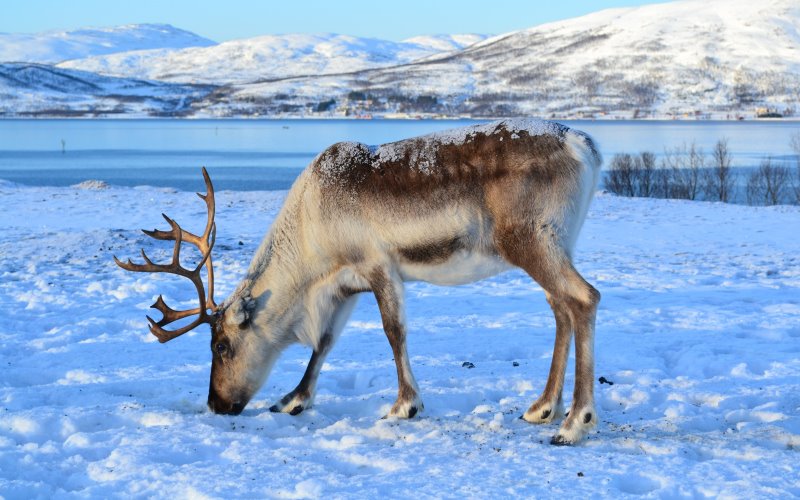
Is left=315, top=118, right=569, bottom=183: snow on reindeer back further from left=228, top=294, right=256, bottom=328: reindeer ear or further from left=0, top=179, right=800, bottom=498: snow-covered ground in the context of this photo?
left=0, top=179, right=800, bottom=498: snow-covered ground

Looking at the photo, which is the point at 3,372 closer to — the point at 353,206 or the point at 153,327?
the point at 153,327

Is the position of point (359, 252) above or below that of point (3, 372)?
above

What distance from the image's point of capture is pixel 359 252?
670 centimetres

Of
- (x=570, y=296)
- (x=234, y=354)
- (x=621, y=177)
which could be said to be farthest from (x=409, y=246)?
(x=621, y=177)

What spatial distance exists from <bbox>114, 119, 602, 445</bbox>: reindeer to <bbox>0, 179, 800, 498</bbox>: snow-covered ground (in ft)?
1.23

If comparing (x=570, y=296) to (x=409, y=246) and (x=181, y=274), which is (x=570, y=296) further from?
(x=181, y=274)

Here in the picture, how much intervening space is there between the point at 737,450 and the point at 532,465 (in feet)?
4.53

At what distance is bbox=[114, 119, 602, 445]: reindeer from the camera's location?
629 cm

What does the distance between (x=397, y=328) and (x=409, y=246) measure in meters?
0.64

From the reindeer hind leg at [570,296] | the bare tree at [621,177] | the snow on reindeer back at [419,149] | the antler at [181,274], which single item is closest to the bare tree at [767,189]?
the bare tree at [621,177]

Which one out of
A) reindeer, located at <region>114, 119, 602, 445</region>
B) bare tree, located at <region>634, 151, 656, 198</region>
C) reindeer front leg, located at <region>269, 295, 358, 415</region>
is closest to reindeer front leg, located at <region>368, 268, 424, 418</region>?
reindeer, located at <region>114, 119, 602, 445</region>

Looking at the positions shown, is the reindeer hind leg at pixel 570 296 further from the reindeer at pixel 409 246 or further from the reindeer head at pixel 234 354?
the reindeer head at pixel 234 354

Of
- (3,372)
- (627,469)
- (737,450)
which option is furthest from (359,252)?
(3,372)

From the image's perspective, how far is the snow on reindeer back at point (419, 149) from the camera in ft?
21.5
